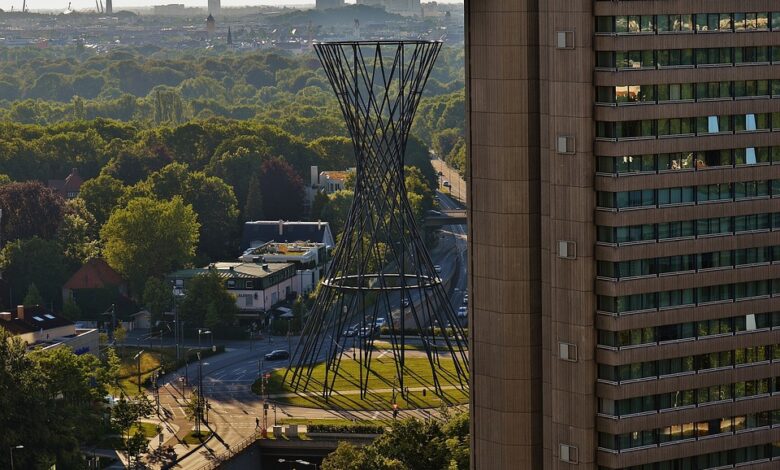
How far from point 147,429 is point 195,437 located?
14.7 feet

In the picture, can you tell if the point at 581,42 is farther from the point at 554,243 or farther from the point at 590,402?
the point at 590,402

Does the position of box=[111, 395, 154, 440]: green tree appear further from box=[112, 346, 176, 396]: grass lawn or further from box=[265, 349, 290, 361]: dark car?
box=[265, 349, 290, 361]: dark car

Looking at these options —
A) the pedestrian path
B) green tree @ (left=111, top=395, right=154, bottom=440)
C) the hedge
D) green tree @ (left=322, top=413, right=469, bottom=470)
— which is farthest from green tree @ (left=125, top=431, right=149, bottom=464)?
the pedestrian path

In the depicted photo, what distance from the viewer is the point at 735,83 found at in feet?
292

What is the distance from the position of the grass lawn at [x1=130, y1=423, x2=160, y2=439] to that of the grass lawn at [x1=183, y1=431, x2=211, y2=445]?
8.06 feet

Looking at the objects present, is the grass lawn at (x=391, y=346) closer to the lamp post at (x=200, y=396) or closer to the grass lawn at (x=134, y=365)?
the lamp post at (x=200, y=396)

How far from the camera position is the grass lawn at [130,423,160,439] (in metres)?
159

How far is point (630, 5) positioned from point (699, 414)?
633 inches

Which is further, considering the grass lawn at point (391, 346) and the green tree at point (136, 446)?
the grass lawn at point (391, 346)

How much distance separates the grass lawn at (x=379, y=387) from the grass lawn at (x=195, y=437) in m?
10.8

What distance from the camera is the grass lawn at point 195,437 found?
521 feet

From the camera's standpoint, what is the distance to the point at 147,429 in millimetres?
162875

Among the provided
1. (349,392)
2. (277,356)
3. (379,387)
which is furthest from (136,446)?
(277,356)

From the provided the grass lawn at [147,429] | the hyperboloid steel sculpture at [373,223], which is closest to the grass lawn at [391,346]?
the hyperboloid steel sculpture at [373,223]
